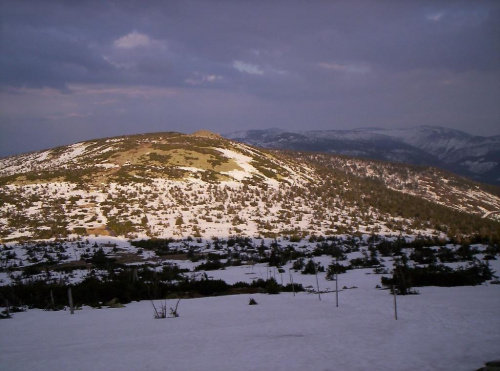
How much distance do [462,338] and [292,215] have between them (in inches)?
1164

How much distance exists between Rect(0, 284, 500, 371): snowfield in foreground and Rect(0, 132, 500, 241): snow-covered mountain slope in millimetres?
19562

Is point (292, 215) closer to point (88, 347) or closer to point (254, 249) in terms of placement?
point (254, 249)

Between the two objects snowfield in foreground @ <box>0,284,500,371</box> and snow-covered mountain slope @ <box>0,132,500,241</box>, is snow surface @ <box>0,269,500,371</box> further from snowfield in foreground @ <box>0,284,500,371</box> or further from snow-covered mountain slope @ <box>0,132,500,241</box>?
snow-covered mountain slope @ <box>0,132,500,241</box>

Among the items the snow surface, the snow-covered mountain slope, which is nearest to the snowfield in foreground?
the snow surface

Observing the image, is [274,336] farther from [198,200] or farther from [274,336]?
[198,200]

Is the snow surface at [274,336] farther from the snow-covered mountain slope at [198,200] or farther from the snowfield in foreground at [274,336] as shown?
the snow-covered mountain slope at [198,200]

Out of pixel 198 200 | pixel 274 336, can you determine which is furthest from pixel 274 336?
pixel 198 200

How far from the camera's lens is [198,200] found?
3734 centimetres

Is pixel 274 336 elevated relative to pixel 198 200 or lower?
lower

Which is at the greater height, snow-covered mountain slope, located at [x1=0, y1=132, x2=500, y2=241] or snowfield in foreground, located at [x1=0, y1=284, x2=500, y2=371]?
snow-covered mountain slope, located at [x1=0, y1=132, x2=500, y2=241]

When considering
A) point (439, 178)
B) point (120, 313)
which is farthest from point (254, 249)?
point (439, 178)

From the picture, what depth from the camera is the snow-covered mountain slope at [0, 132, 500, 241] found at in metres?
Result: 29.9

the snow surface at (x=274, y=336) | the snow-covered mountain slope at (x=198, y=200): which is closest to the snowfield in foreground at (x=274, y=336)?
the snow surface at (x=274, y=336)

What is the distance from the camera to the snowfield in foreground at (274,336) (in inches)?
207
